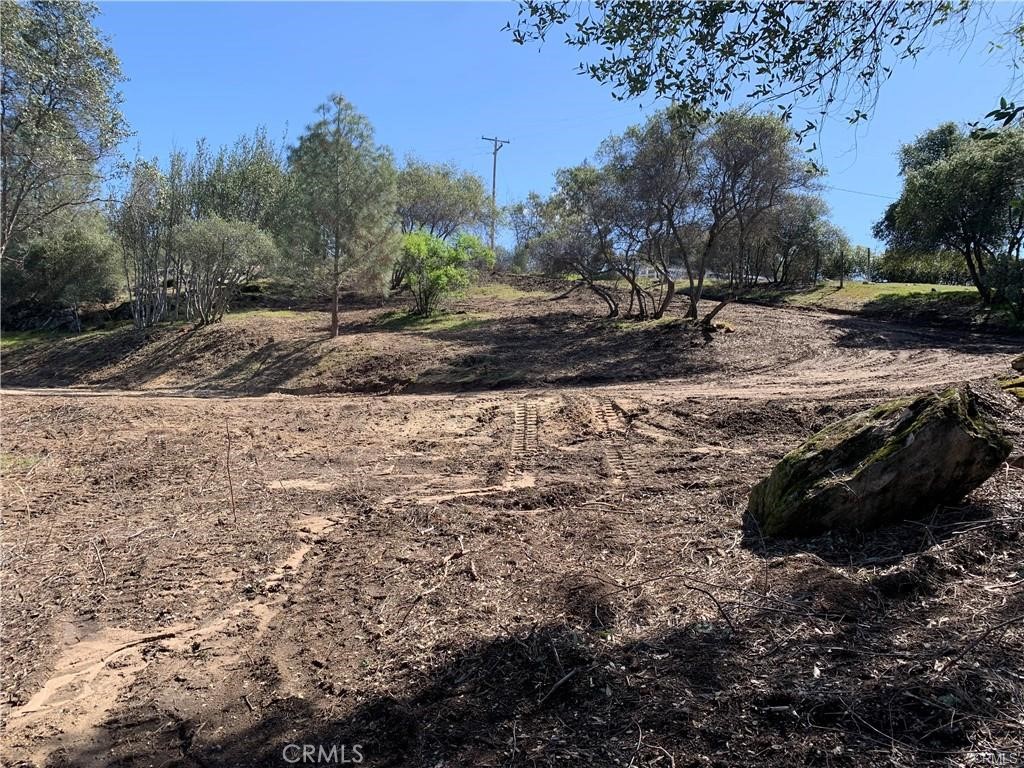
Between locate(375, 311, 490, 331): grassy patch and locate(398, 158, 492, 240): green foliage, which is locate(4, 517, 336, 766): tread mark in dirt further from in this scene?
locate(398, 158, 492, 240): green foliage

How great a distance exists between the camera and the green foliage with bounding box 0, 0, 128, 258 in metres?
12.6

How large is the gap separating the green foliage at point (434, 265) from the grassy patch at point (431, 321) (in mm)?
686

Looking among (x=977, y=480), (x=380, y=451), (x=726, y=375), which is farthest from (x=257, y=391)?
(x=977, y=480)

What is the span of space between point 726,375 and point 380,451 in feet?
31.6

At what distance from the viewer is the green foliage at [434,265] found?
24.9 metres

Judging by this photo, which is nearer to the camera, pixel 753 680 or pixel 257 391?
pixel 753 680

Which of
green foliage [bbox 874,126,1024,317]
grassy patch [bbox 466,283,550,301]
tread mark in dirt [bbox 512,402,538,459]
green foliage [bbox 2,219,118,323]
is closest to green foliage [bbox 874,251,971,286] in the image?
green foliage [bbox 874,126,1024,317]

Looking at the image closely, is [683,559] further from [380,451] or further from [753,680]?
[380,451]

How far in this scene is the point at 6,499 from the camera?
8.00 metres

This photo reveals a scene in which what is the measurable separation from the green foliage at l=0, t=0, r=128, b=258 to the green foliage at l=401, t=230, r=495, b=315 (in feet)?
35.9

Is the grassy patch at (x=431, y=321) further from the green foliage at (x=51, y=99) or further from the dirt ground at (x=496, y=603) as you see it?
the dirt ground at (x=496, y=603)

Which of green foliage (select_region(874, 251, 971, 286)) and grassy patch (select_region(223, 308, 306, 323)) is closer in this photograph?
grassy patch (select_region(223, 308, 306, 323))

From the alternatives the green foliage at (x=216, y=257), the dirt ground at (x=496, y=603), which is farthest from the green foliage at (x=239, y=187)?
the dirt ground at (x=496, y=603)

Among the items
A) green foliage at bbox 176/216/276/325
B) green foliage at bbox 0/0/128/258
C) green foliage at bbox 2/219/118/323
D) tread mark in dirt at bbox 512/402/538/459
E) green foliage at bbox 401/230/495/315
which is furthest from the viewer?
green foliage at bbox 2/219/118/323
